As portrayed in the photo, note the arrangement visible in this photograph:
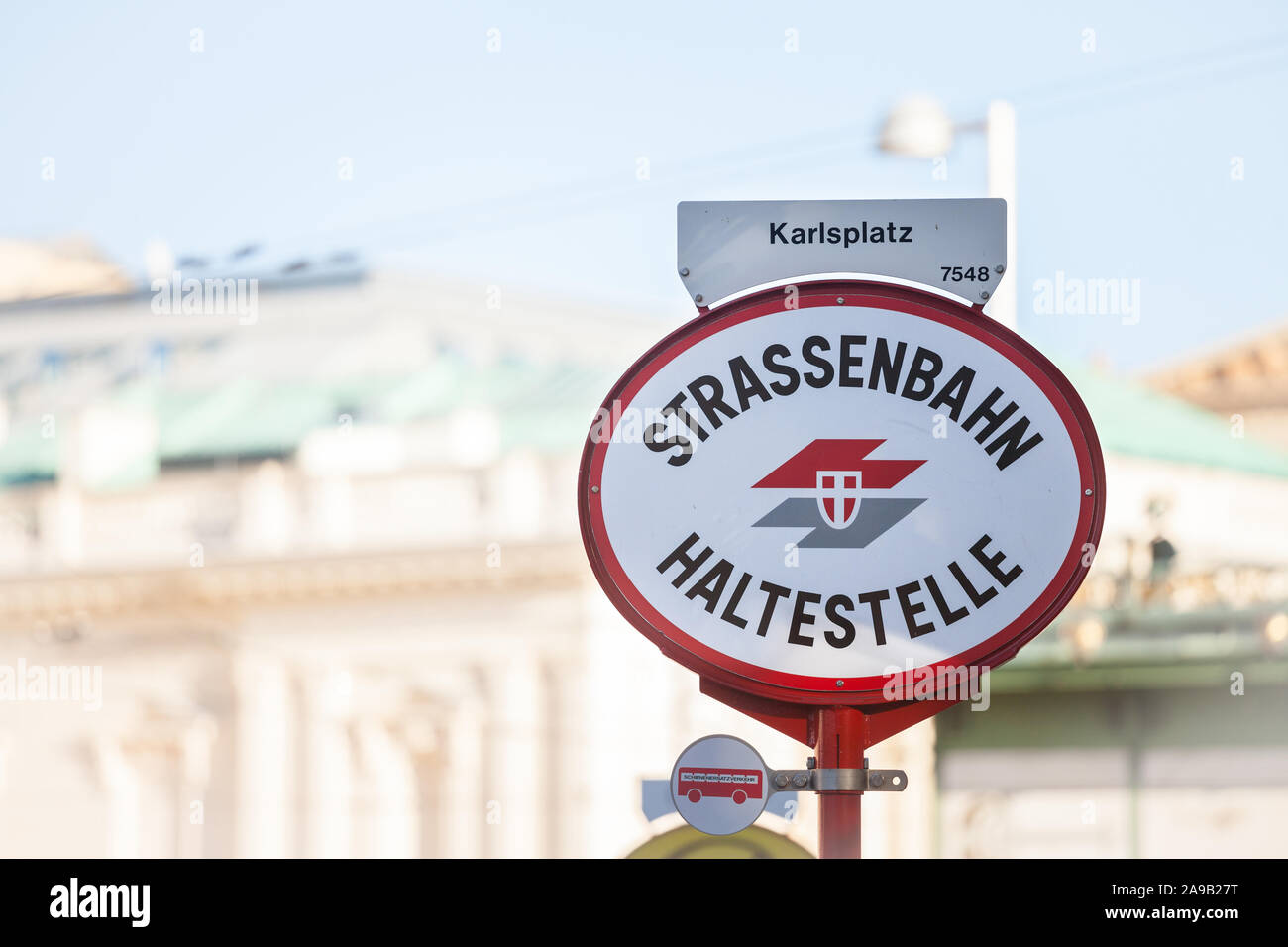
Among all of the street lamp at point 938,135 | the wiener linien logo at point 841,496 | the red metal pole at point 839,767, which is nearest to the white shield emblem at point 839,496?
the wiener linien logo at point 841,496

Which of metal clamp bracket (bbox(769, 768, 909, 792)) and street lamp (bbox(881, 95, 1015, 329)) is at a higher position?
street lamp (bbox(881, 95, 1015, 329))

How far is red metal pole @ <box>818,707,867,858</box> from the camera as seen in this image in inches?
110

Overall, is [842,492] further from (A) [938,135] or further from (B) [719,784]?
(A) [938,135]

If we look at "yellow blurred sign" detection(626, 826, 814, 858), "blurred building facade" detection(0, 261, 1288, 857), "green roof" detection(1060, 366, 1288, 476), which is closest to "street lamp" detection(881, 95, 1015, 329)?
"blurred building facade" detection(0, 261, 1288, 857)

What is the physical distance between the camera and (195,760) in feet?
70.9

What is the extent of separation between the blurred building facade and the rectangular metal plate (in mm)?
13430

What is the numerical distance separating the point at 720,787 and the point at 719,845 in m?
1.58

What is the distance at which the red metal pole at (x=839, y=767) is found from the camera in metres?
2.80

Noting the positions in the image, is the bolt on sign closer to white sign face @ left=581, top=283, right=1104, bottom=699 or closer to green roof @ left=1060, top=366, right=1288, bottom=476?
white sign face @ left=581, top=283, right=1104, bottom=699

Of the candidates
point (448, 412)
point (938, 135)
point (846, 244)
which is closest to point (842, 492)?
point (846, 244)
